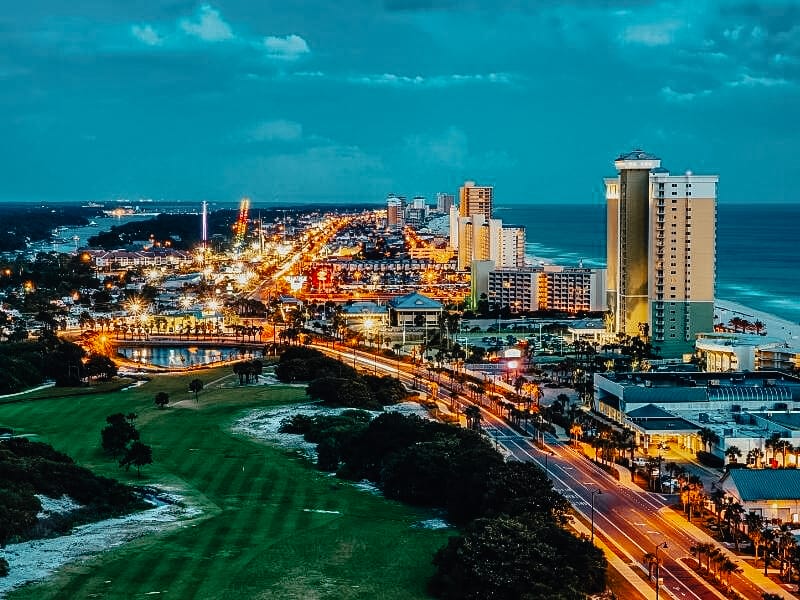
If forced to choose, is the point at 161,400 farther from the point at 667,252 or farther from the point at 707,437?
the point at 667,252

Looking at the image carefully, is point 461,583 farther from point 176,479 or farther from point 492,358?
point 492,358

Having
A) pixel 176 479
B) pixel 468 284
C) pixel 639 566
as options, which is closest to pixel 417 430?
pixel 176 479

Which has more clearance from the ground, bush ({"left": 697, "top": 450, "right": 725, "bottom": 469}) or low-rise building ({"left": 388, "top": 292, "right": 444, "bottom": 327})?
low-rise building ({"left": 388, "top": 292, "right": 444, "bottom": 327})

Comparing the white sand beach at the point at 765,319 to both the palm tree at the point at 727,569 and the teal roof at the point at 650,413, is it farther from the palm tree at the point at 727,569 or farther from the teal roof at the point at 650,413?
the palm tree at the point at 727,569

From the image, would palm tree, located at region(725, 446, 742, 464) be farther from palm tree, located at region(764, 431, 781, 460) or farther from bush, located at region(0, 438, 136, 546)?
bush, located at region(0, 438, 136, 546)

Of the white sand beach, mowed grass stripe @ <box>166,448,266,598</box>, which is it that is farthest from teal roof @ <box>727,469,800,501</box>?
the white sand beach

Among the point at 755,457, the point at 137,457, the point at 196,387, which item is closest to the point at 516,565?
the point at 137,457

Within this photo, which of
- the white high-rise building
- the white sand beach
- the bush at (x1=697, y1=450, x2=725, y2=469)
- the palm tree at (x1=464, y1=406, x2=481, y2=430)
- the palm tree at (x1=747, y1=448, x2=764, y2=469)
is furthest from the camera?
the white high-rise building

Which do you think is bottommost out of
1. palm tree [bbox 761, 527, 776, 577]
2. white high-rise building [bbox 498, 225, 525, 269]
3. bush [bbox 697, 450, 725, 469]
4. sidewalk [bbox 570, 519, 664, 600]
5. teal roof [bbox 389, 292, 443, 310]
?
sidewalk [bbox 570, 519, 664, 600]
